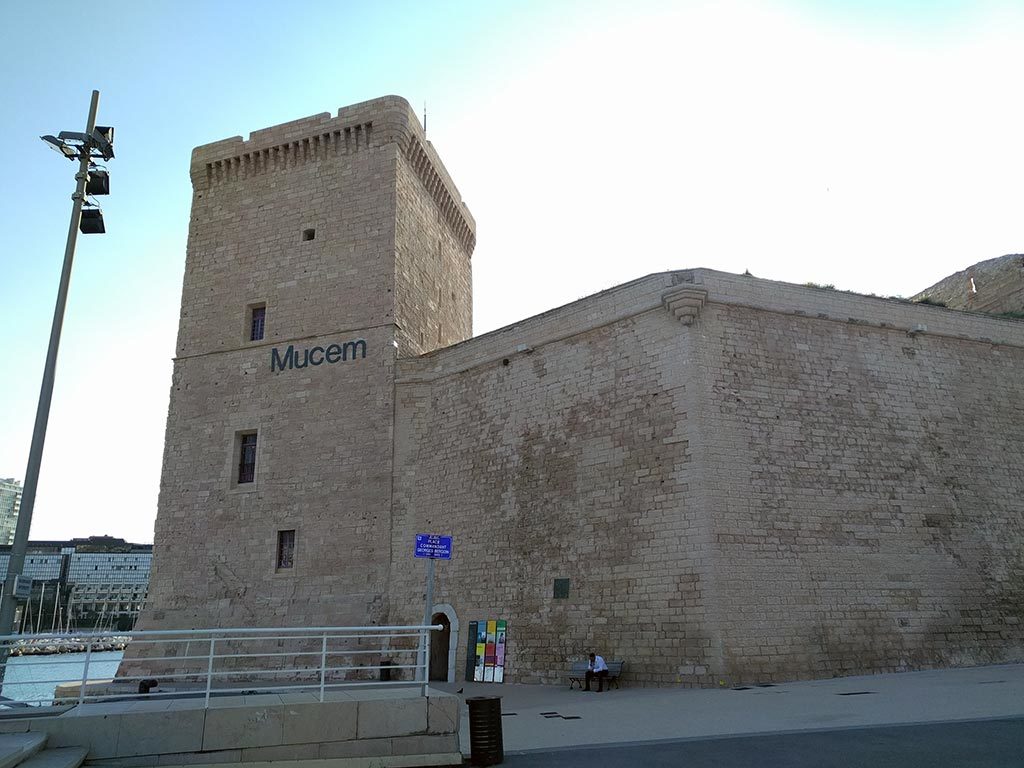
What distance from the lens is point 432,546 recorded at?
438 inches

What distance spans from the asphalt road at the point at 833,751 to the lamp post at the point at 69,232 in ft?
21.9

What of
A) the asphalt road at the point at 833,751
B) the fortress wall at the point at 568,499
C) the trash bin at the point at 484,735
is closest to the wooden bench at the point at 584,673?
the fortress wall at the point at 568,499

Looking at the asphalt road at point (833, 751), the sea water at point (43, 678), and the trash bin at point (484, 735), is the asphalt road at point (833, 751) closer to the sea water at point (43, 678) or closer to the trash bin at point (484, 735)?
the trash bin at point (484, 735)

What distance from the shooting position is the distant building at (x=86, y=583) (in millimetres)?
91500

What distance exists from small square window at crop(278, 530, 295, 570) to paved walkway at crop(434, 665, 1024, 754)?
8.11m

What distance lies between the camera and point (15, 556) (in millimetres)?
8586

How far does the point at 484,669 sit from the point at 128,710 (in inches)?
386

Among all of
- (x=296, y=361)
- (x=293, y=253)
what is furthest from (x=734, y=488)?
(x=293, y=253)

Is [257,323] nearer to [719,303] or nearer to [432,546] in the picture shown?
[432,546]

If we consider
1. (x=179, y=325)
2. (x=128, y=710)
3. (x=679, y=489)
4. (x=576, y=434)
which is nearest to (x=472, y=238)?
(x=179, y=325)

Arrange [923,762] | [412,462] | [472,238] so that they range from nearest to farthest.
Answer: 1. [923,762]
2. [412,462]
3. [472,238]

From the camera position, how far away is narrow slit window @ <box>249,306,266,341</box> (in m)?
21.1

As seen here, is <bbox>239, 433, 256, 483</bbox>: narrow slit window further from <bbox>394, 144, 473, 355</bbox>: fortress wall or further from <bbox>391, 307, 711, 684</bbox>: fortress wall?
<bbox>394, 144, 473, 355</bbox>: fortress wall

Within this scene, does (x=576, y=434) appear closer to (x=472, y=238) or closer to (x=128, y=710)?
(x=128, y=710)
